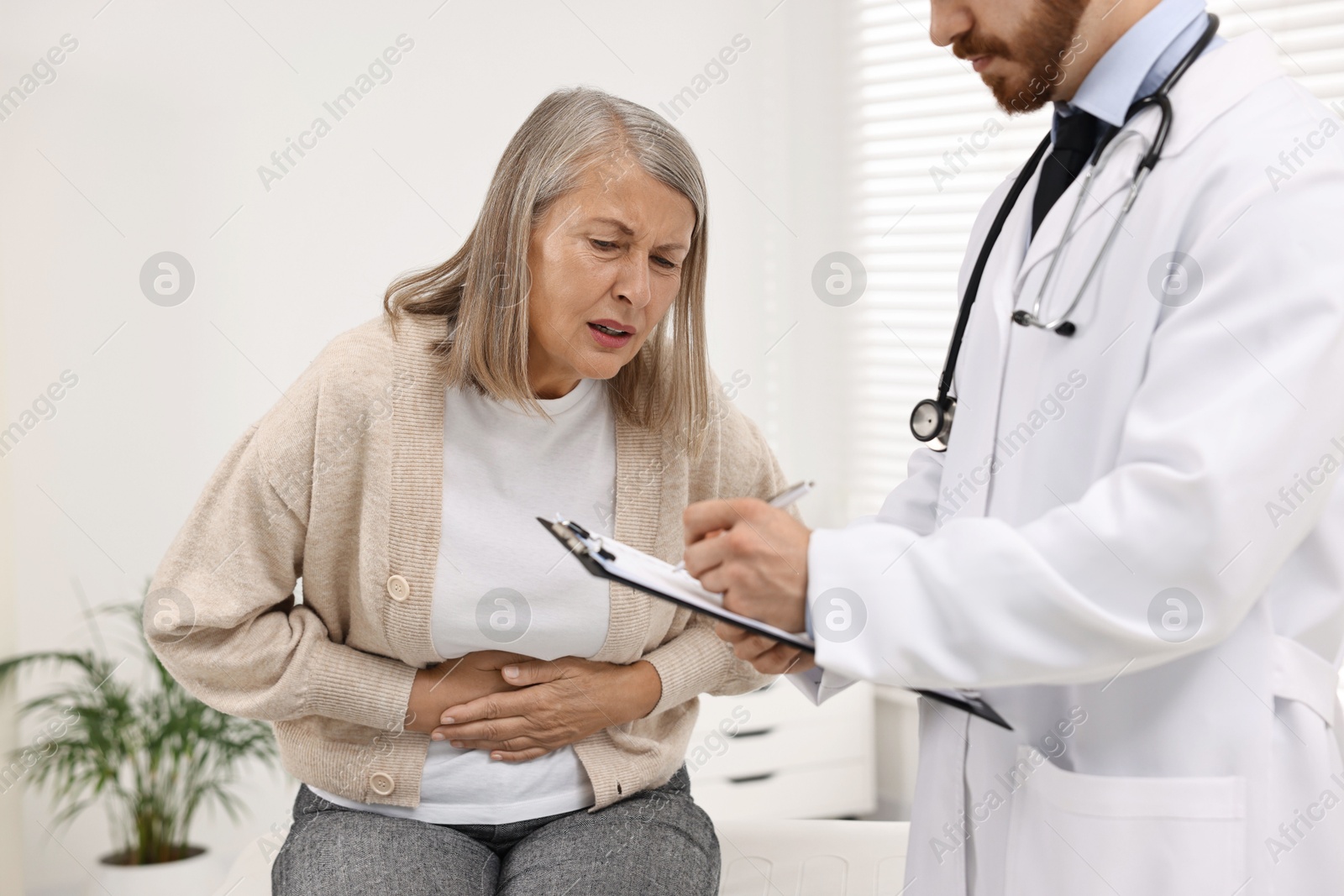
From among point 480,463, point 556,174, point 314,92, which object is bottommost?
point 480,463

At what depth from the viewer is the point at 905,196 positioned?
340cm

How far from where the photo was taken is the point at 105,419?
2.69 m

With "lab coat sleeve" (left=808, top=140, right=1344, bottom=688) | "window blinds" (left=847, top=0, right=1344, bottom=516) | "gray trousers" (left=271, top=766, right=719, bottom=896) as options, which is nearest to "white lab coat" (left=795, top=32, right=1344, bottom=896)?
"lab coat sleeve" (left=808, top=140, right=1344, bottom=688)

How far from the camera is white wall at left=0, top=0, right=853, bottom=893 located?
2.60 meters

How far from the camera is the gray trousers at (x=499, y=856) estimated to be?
1.33 meters

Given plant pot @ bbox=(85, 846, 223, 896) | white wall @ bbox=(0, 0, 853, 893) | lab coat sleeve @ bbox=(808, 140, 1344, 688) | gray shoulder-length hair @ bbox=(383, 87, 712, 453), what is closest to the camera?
lab coat sleeve @ bbox=(808, 140, 1344, 688)

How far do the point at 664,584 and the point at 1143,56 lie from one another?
0.65 m

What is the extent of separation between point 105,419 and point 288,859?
166cm

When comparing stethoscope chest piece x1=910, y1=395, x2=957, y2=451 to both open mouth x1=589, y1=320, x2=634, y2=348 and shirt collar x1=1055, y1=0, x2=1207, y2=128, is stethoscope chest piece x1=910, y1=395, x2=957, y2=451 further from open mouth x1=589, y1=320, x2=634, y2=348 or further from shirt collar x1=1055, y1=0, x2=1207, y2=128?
open mouth x1=589, y1=320, x2=634, y2=348

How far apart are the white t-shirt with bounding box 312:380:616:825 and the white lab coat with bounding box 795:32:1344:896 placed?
1.90 ft

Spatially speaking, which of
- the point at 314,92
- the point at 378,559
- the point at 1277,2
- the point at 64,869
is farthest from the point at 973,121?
the point at 64,869

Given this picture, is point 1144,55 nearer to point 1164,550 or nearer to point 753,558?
point 1164,550

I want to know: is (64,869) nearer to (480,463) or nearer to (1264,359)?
(480,463)

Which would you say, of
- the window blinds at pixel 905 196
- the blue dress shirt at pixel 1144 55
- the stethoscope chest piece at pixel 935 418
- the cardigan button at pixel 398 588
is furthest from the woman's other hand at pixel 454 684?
the window blinds at pixel 905 196
